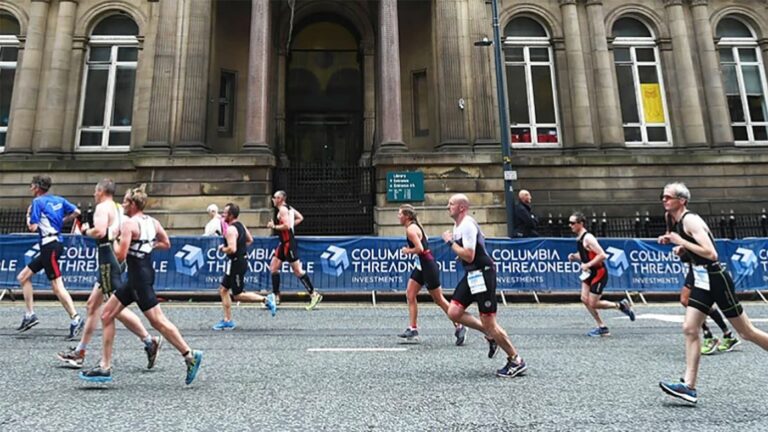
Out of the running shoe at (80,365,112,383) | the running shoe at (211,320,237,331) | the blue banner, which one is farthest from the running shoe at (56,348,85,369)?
the blue banner

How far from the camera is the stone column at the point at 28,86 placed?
56.7 feet

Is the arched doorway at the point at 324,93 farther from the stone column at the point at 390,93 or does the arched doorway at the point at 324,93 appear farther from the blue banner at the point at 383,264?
the blue banner at the point at 383,264

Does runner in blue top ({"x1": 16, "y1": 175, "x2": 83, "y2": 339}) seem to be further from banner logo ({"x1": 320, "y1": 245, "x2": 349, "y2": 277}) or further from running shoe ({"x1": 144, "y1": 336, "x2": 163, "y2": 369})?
banner logo ({"x1": 320, "y1": 245, "x2": 349, "y2": 277})

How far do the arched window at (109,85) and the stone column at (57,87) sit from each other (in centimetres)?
68

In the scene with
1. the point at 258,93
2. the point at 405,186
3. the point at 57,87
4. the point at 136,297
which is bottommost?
the point at 136,297

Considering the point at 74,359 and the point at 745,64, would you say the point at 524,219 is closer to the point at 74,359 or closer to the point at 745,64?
the point at 74,359

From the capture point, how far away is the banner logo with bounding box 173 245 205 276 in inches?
434

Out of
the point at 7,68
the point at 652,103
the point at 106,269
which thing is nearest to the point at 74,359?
the point at 106,269

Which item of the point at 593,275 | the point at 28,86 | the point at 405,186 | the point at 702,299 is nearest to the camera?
the point at 702,299

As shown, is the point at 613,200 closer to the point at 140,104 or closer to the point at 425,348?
the point at 425,348

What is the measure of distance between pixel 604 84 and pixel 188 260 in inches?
666

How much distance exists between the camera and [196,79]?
15.9 meters

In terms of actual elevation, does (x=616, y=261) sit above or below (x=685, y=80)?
below

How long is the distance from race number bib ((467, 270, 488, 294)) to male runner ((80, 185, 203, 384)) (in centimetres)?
279
